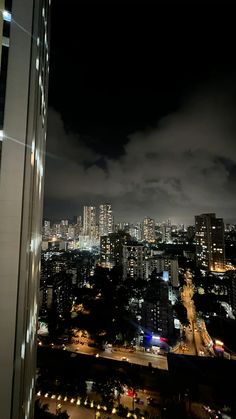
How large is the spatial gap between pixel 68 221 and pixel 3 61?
60239 mm

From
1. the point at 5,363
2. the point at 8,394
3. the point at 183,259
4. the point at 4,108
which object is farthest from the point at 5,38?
the point at 183,259

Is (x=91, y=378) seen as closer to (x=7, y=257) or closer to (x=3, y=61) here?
(x=7, y=257)

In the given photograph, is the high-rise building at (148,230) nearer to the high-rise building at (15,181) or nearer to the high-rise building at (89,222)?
the high-rise building at (89,222)

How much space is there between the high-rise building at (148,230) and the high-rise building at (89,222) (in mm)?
11877

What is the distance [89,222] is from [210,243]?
30.1 metres

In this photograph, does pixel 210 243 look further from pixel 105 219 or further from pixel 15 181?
pixel 105 219

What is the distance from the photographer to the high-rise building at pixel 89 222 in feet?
163

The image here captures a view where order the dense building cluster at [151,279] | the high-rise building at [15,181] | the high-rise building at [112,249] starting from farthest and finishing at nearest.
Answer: the high-rise building at [112,249] → the dense building cluster at [151,279] → the high-rise building at [15,181]

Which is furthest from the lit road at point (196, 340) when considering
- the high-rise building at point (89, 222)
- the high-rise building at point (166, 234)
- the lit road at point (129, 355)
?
the high-rise building at point (89, 222)

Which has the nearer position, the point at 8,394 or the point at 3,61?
the point at 8,394

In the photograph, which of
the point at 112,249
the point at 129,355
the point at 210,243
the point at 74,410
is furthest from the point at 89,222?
the point at 74,410

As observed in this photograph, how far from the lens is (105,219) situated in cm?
4922

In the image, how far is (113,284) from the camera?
15086 mm

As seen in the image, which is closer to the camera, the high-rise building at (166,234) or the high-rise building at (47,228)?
the high-rise building at (166,234)
